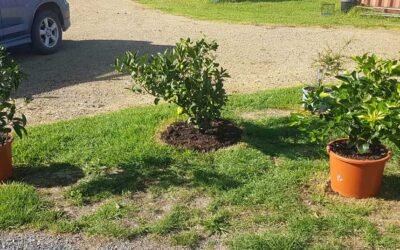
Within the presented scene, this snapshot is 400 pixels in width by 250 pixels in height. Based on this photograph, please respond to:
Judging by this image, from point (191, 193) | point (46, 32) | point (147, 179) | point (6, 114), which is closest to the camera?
point (191, 193)

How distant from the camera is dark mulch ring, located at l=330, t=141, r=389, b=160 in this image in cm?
430

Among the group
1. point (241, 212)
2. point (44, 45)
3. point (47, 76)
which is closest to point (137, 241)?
point (241, 212)

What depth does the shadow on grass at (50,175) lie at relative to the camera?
4.66m

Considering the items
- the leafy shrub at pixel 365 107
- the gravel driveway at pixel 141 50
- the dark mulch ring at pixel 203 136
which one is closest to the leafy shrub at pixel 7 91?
the dark mulch ring at pixel 203 136

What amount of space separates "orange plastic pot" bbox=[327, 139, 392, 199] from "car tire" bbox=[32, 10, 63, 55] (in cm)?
659

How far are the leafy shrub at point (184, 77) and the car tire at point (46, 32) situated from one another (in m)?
4.64

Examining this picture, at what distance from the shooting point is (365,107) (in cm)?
416

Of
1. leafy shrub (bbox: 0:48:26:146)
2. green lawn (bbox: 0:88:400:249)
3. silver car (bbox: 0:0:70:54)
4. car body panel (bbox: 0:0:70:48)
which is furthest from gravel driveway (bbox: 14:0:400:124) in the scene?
leafy shrub (bbox: 0:48:26:146)

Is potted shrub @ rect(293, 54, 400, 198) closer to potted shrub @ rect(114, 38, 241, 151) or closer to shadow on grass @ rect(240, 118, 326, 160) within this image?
shadow on grass @ rect(240, 118, 326, 160)

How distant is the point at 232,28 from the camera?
41.1 feet

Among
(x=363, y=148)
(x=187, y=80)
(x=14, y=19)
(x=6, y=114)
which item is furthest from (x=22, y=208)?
(x=14, y=19)

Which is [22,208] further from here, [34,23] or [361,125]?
[34,23]

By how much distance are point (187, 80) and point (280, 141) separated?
121cm

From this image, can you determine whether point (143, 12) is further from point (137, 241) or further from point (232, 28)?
point (137, 241)
